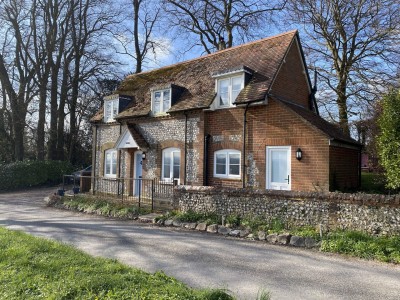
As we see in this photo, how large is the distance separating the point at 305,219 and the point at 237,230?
210cm

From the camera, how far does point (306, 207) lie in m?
9.59

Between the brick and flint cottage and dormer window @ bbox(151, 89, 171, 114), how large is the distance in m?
0.05

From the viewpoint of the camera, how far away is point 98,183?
1977 cm

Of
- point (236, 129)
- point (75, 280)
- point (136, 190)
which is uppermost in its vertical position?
point (236, 129)

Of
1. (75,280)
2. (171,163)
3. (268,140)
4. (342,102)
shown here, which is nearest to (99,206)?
(171,163)

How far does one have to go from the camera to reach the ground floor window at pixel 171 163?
16344 mm

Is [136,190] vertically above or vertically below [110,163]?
below

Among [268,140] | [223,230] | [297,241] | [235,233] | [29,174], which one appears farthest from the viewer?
[29,174]

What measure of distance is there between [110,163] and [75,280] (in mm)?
15598

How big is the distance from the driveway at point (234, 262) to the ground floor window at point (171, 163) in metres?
5.10

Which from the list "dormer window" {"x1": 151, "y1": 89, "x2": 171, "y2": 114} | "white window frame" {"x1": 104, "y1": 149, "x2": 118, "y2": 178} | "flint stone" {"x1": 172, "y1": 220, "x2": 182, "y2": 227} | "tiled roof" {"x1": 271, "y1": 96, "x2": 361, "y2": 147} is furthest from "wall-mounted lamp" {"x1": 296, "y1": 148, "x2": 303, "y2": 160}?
"white window frame" {"x1": 104, "y1": 149, "x2": 118, "y2": 178}

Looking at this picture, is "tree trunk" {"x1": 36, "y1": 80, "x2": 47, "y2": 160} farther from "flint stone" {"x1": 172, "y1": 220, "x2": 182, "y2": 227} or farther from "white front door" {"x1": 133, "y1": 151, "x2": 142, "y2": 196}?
"flint stone" {"x1": 172, "y1": 220, "x2": 182, "y2": 227}

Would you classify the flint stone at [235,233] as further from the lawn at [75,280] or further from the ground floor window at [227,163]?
the lawn at [75,280]

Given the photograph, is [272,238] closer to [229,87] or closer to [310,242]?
[310,242]
